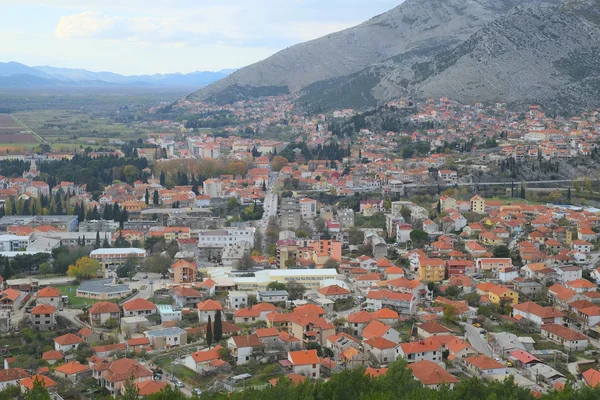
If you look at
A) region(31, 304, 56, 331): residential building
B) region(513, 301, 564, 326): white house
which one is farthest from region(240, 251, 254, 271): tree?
region(513, 301, 564, 326): white house

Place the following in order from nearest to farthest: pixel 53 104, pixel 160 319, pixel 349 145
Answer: pixel 160 319, pixel 349 145, pixel 53 104

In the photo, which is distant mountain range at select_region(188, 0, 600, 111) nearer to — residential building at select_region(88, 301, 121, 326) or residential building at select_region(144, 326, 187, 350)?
residential building at select_region(88, 301, 121, 326)

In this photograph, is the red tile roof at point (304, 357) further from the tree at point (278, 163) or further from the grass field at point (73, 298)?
the tree at point (278, 163)

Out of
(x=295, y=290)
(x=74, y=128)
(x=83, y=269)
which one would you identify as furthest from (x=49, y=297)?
(x=74, y=128)

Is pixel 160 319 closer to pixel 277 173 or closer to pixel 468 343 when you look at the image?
pixel 468 343

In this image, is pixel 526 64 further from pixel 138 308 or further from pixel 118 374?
pixel 118 374

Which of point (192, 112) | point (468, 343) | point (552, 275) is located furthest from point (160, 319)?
point (192, 112)

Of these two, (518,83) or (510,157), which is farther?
(518,83)
